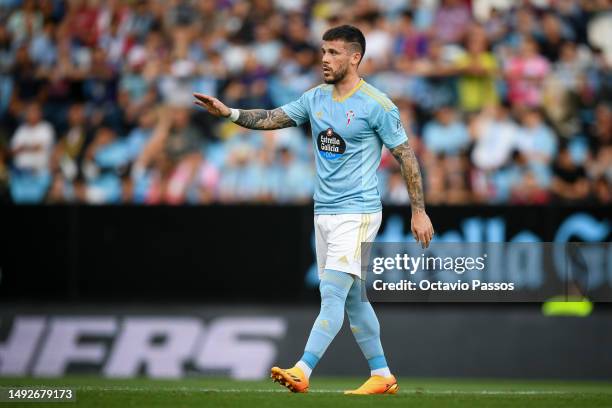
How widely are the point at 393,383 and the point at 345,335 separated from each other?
14.9ft

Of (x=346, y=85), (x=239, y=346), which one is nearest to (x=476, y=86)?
(x=239, y=346)

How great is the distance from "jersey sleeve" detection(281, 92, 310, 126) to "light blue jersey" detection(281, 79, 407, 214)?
22 cm

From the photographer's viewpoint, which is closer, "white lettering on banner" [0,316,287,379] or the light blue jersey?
the light blue jersey

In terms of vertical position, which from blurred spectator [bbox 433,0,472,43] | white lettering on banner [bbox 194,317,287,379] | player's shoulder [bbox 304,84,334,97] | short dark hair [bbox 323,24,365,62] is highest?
blurred spectator [bbox 433,0,472,43]

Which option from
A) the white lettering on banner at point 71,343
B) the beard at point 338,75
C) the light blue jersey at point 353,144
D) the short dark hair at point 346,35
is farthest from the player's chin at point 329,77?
the white lettering on banner at point 71,343

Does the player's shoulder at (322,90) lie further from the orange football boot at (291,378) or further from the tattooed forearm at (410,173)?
the orange football boot at (291,378)

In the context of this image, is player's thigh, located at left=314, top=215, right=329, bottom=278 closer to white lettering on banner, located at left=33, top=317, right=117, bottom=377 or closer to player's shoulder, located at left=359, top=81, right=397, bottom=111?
player's shoulder, located at left=359, top=81, right=397, bottom=111

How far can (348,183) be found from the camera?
7949mm

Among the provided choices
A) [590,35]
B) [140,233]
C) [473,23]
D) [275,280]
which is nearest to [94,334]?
[140,233]

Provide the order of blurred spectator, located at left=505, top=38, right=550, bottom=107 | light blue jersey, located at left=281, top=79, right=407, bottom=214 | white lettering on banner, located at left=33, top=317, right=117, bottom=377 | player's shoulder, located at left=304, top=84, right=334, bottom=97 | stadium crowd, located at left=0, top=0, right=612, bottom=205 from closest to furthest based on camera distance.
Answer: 1. light blue jersey, located at left=281, top=79, right=407, bottom=214
2. player's shoulder, located at left=304, top=84, right=334, bottom=97
3. white lettering on banner, located at left=33, top=317, right=117, bottom=377
4. stadium crowd, located at left=0, top=0, right=612, bottom=205
5. blurred spectator, located at left=505, top=38, right=550, bottom=107

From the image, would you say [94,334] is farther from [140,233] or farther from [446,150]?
[446,150]

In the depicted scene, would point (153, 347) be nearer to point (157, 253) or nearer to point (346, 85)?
point (157, 253)

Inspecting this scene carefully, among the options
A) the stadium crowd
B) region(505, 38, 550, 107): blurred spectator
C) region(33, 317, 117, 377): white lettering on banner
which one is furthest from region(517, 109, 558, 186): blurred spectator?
region(33, 317, 117, 377): white lettering on banner

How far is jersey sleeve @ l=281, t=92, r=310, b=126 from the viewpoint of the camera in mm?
8250
